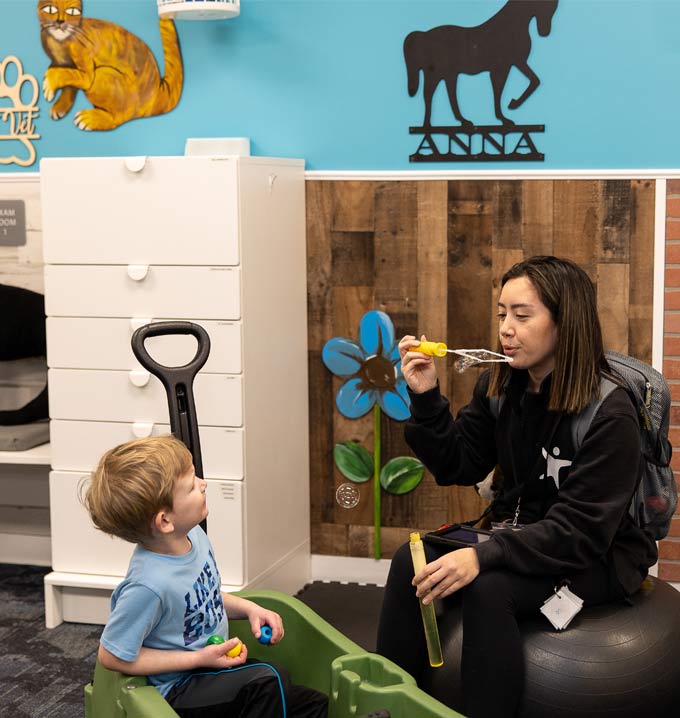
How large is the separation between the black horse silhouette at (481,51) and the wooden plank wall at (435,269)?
0.27m

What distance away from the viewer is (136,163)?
2967 millimetres

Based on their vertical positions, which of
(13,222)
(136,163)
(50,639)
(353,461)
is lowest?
(50,639)

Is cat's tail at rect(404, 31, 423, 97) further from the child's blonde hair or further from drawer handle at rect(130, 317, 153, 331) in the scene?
the child's blonde hair

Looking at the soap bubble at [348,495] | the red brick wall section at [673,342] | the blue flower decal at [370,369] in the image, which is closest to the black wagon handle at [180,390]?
the blue flower decal at [370,369]

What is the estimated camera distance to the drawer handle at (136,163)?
2.96m

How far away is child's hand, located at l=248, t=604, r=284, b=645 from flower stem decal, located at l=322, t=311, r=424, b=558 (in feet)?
4.39

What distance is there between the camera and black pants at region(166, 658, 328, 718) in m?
1.90

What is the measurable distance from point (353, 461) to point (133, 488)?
1648 mm

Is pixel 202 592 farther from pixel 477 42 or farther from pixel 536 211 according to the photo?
pixel 477 42

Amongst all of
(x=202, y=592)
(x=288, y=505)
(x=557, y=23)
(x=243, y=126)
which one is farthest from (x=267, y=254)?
(x=202, y=592)

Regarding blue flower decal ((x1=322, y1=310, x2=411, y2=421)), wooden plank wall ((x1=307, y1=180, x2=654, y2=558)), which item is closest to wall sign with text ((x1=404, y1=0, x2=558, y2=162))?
wooden plank wall ((x1=307, y1=180, x2=654, y2=558))

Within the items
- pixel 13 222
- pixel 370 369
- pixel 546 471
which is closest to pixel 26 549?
pixel 13 222

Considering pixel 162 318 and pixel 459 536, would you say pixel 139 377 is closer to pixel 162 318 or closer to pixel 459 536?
pixel 162 318

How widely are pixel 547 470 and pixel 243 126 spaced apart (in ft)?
5.57
